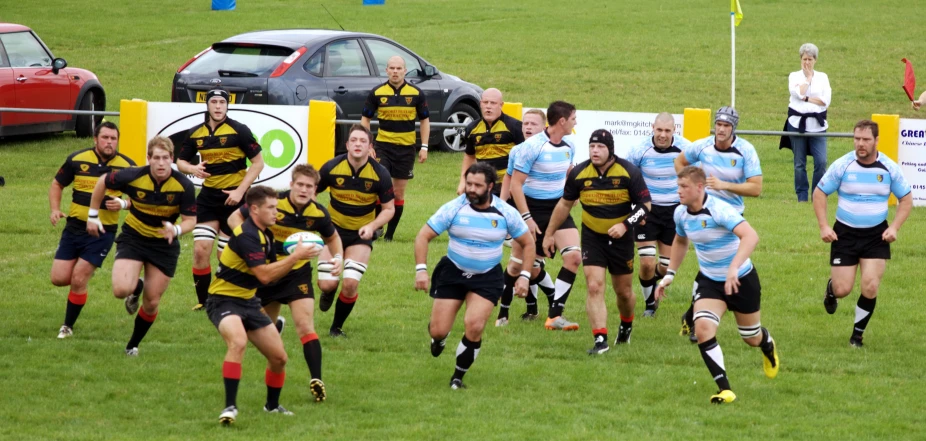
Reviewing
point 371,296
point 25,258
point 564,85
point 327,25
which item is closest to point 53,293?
point 25,258

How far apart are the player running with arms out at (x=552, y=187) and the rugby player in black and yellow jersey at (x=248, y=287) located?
3.34m

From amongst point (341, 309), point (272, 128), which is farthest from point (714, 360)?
point (272, 128)

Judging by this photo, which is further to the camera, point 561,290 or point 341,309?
point 561,290

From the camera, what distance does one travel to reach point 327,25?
36.6 metres

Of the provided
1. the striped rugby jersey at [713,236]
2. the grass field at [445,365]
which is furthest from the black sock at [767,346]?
the striped rugby jersey at [713,236]

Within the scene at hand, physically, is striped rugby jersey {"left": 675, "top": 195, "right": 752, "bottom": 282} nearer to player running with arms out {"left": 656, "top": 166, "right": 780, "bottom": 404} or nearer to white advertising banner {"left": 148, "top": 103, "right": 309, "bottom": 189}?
player running with arms out {"left": 656, "top": 166, "right": 780, "bottom": 404}

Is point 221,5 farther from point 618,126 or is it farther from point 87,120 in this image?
point 618,126

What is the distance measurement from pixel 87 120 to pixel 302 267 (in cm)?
1373

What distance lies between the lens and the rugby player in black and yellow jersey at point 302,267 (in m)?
8.90

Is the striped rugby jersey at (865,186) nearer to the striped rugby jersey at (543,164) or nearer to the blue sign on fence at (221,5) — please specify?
the striped rugby jersey at (543,164)

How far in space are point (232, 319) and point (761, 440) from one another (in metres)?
3.71

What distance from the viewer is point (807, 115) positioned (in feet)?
55.6

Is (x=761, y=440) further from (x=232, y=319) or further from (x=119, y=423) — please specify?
(x=119, y=423)

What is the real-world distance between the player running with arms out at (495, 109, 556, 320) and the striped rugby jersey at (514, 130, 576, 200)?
0.12 metres
